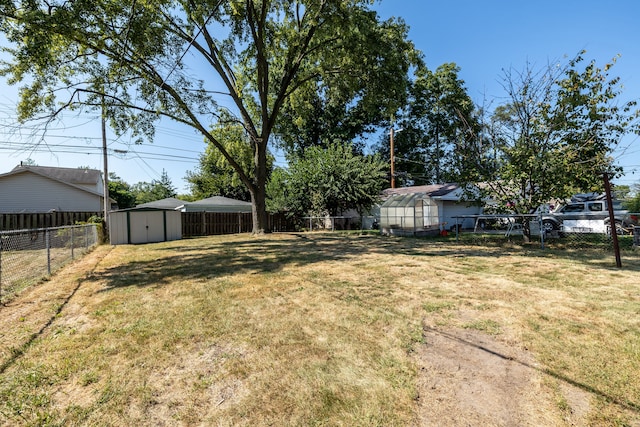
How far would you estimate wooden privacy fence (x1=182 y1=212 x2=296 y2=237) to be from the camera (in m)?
19.0

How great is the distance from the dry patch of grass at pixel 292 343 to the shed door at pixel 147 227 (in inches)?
370

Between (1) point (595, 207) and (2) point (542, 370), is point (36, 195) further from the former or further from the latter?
(1) point (595, 207)

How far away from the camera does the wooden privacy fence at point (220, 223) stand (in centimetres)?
1900

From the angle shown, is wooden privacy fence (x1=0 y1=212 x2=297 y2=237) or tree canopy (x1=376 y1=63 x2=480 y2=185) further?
tree canopy (x1=376 y1=63 x2=480 y2=185)

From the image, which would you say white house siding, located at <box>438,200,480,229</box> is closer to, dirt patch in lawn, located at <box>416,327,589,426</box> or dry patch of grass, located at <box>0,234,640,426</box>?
dry patch of grass, located at <box>0,234,640,426</box>

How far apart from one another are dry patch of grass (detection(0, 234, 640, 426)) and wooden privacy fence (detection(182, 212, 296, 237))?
1347cm

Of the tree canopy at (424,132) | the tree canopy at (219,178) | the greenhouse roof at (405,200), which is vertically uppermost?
the tree canopy at (424,132)

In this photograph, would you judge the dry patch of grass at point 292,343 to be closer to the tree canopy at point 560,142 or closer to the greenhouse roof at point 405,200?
the tree canopy at point 560,142

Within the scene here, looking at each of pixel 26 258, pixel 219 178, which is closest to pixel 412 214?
pixel 26 258

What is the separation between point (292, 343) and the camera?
3037 millimetres

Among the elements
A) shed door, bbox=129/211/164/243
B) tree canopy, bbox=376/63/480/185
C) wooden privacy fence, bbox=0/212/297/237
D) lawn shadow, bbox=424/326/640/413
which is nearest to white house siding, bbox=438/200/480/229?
tree canopy, bbox=376/63/480/185

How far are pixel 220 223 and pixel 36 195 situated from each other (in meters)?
11.9

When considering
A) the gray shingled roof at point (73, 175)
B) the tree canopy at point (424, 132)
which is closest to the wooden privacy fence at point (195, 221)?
the gray shingled roof at point (73, 175)

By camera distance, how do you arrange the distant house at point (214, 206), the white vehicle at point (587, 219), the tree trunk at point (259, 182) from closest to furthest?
the white vehicle at point (587, 219) < the tree trunk at point (259, 182) < the distant house at point (214, 206)
